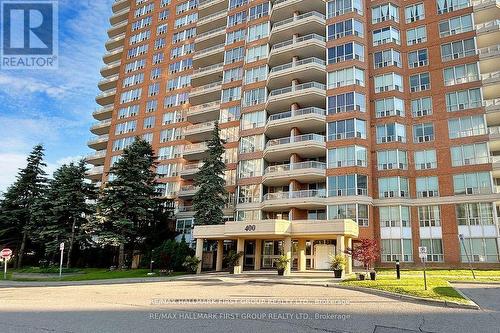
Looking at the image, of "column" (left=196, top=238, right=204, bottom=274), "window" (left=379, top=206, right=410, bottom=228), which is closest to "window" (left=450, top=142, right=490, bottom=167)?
"window" (left=379, top=206, right=410, bottom=228)

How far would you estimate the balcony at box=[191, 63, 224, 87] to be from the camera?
52.7 m

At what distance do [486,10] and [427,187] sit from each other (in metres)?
19.8

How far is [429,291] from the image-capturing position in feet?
56.5

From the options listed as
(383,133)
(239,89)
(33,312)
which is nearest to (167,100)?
(239,89)

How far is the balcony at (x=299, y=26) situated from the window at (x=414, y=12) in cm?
982

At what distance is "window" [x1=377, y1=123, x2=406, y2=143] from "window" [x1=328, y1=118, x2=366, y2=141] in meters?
2.66

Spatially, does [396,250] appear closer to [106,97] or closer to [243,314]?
[243,314]

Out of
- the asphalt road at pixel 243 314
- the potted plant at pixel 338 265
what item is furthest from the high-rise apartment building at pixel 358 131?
the asphalt road at pixel 243 314

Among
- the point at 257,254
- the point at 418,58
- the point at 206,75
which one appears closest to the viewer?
the point at 257,254

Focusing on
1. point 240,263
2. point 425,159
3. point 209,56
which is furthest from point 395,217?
point 209,56

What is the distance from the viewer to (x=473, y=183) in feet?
117

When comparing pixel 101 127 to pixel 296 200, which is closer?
pixel 296 200

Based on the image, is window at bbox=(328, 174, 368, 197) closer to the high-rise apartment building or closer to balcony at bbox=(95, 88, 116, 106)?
the high-rise apartment building

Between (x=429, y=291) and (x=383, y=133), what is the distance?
25179 millimetres
